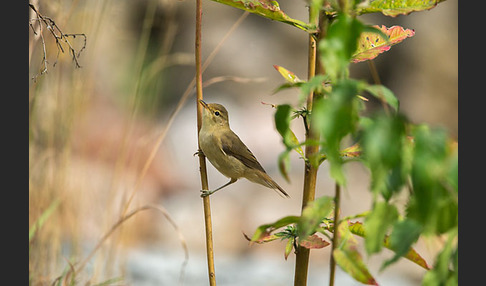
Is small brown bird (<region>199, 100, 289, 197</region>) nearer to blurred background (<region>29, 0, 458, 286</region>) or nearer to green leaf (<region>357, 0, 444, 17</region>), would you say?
blurred background (<region>29, 0, 458, 286</region>)

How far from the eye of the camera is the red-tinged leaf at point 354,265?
111 cm

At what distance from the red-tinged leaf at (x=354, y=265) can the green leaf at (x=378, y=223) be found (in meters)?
0.16

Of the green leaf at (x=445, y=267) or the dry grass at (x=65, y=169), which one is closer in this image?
the green leaf at (x=445, y=267)

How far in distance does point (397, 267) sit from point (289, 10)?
225 cm

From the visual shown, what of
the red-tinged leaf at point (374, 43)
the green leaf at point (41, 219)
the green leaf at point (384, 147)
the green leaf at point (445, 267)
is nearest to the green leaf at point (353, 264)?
the green leaf at point (445, 267)

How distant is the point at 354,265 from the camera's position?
Answer: 1115 mm

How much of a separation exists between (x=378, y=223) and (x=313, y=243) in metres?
0.42

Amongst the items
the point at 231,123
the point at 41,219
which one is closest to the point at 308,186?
the point at 41,219

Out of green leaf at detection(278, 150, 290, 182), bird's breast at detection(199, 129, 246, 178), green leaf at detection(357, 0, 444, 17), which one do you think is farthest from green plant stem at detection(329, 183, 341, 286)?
bird's breast at detection(199, 129, 246, 178)

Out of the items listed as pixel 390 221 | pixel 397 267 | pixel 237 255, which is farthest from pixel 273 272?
pixel 390 221

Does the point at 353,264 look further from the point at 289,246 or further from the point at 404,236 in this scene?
the point at 289,246

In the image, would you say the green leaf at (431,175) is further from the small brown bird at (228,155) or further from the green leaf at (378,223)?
the small brown bird at (228,155)

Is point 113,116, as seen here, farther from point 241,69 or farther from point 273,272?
point 273,272

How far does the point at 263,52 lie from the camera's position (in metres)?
5.06
